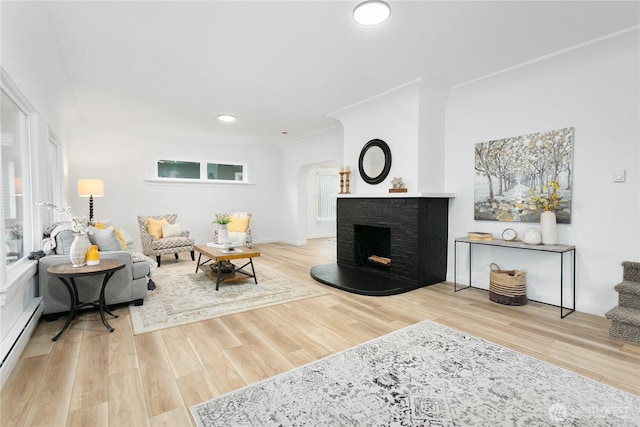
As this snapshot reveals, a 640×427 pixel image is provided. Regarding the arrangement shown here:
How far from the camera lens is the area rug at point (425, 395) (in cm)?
165

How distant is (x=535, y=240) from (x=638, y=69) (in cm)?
168

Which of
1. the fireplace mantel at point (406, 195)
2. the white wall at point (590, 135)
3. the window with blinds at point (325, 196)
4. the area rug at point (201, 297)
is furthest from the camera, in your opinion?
the window with blinds at point (325, 196)

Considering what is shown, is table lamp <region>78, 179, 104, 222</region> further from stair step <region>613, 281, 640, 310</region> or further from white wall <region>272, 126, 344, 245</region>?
stair step <region>613, 281, 640, 310</region>

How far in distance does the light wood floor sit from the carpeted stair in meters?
0.08

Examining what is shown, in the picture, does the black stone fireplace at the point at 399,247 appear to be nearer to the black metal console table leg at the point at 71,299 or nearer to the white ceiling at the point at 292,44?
the white ceiling at the point at 292,44

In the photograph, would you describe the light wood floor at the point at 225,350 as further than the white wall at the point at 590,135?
No

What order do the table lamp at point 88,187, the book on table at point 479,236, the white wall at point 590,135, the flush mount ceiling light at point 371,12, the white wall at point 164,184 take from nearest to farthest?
the flush mount ceiling light at point 371,12 < the white wall at point 590,135 < the book on table at point 479,236 < the table lamp at point 88,187 < the white wall at point 164,184

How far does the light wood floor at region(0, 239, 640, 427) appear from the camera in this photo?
1774mm

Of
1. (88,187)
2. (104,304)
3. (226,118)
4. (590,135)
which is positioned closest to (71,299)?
(104,304)

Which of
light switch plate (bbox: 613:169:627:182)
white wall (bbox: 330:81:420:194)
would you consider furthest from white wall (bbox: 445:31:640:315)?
white wall (bbox: 330:81:420:194)

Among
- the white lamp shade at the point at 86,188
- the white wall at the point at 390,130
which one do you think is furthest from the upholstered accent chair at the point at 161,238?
the white wall at the point at 390,130

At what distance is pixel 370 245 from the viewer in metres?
5.14

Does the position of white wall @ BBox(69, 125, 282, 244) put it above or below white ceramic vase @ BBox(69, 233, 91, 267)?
above

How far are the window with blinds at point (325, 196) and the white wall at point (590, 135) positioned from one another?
19.9 feet
